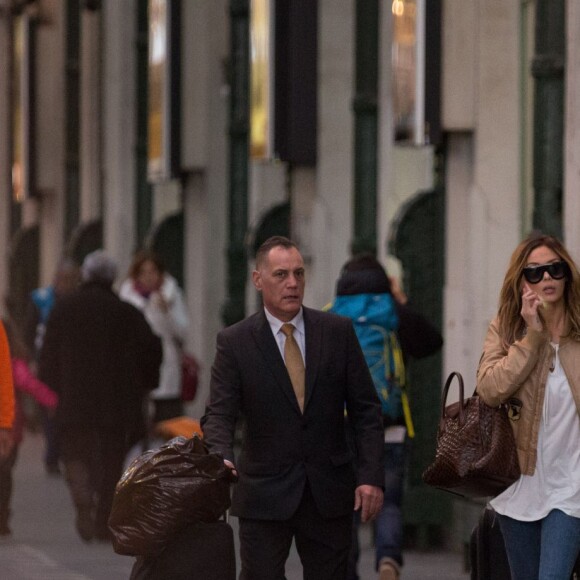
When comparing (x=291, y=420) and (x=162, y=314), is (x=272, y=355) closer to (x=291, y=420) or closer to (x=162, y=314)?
(x=291, y=420)

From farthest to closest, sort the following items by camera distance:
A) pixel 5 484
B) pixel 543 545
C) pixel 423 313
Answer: pixel 5 484, pixel 423 313, pixel 543 545

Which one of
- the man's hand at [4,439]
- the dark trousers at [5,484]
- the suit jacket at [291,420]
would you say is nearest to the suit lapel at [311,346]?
the suit jacket at [291,420]

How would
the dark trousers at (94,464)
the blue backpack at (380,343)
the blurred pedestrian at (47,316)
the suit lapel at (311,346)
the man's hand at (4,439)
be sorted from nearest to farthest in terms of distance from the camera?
the suit lapel at (311,346) → the man's hand at (4,439) → the blue backpack at (380,343) → the dark trousers at (94,464) → the blurred pedestrian at (47,316)

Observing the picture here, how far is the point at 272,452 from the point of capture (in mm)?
7508

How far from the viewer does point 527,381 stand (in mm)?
7113

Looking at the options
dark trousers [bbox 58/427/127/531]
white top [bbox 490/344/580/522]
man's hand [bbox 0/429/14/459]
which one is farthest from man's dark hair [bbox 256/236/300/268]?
dark trousers [bbox 58/427/127/531]

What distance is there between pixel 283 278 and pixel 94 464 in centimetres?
595

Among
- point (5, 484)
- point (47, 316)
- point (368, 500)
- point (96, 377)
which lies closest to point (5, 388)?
point (368, 500)

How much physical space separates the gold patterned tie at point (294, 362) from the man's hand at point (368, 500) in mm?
367

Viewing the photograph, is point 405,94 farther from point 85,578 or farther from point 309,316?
point 309,316

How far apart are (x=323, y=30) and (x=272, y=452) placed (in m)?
8.15

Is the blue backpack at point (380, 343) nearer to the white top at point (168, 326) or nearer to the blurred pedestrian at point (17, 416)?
the blurred pedestrian at point (17, 416)

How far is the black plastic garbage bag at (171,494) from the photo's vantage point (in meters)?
7.45

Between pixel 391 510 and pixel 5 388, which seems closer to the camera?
pixel 5 388
